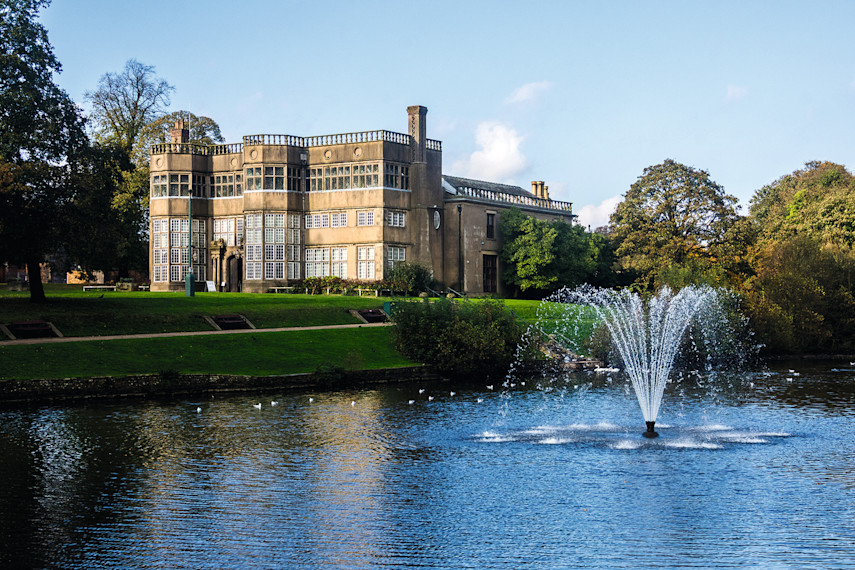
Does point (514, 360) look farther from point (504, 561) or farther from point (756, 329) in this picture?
point (504, 561)

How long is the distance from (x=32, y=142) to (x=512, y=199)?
4207 centimetres

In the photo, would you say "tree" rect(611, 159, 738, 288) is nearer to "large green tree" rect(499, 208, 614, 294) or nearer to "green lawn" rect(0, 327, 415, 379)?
"large green tree" rect(499, 208, 614, 294)

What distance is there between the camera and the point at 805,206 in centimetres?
7319

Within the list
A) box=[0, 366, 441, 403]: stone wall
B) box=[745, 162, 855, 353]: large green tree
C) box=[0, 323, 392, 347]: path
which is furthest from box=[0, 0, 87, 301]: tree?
box=[745, 162, 855, 353]: large green tree

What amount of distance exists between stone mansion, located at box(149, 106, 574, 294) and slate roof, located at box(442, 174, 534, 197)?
62 centimetres

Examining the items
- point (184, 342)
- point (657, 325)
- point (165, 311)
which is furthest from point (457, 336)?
point (165, 311)

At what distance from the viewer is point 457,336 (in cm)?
4094

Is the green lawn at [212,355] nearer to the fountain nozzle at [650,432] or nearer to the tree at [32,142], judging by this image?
the tree at [32,142]

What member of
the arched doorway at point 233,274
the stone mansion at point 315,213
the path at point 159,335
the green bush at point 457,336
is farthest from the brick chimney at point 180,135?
the green bush at point 457,336

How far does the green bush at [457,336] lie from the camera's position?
41000 millimetres

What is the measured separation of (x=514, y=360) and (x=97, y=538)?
29589mm

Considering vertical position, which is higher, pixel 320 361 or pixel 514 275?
pixel 514 275

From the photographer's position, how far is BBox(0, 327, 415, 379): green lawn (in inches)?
1305

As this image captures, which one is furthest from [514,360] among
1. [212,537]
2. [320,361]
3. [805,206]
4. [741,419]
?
[805,206]
